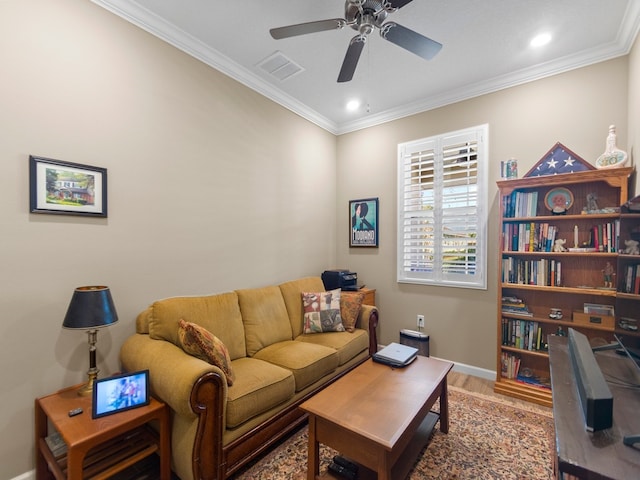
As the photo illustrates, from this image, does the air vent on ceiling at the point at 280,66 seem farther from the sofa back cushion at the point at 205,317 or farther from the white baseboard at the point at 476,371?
the white baseboard at the point at 476,371

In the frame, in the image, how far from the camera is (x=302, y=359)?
7.48 ft

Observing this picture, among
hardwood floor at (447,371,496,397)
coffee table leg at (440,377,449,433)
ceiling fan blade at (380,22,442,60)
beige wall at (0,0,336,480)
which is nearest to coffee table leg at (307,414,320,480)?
coffee table leg at (440,377,449,433)

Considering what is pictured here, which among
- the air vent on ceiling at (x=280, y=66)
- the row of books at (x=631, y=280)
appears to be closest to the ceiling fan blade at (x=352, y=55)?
the air vent on ceiling at (x=280, y=66)

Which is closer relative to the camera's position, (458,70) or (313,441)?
(313,441)

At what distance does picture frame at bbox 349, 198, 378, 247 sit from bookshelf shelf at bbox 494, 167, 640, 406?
1446 millimetres

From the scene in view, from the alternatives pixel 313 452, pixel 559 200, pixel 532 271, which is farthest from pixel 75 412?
pixel 559 200

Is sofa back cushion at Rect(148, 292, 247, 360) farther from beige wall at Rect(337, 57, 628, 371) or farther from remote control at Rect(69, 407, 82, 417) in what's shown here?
beige wall at Rect(337, 57, 628, 371)

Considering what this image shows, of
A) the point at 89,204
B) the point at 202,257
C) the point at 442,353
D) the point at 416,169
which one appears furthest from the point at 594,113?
the point at 89,204

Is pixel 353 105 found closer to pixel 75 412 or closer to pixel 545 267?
pixel 545 267

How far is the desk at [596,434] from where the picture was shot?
0.87 metres

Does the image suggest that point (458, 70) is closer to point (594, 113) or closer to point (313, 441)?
point (594, 113)

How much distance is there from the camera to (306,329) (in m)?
2.94

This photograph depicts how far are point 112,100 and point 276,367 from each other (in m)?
2.19

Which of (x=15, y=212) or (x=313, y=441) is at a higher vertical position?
(x=15, y=212)
